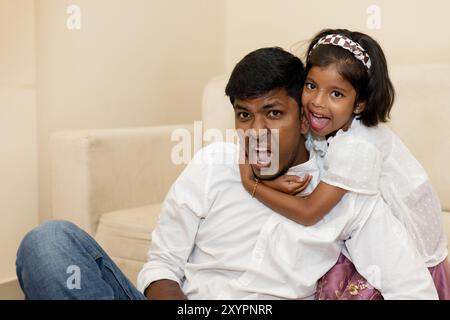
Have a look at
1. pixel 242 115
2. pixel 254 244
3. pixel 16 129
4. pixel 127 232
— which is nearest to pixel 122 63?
pixel 16 129

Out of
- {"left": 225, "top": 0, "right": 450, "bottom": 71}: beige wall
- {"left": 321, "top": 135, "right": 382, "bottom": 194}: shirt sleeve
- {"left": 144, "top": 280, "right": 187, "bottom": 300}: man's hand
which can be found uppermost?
{"left": 225, "top": 0, "right": 450, "bottom": 71}: beige wall

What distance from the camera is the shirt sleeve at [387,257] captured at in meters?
1.13

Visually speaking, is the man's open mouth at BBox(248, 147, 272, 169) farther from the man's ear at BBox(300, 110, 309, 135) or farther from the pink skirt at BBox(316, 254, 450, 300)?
the pink skirt at BBox(316, 254, 450, 300)

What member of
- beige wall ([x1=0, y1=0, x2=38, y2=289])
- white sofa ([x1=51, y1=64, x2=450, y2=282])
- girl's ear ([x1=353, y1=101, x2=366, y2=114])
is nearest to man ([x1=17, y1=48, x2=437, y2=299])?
girl's ear ([x1=353, y1=101, x2=366, y2=114])

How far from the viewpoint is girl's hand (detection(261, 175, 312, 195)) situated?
1260 millimetres

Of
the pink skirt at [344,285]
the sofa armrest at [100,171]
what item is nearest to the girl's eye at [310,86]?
the pink skirt at [344,285]

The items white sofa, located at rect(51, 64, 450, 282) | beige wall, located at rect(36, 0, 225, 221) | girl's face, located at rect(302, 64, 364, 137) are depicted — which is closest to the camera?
girl's face, located at rect(302, 64, 364, 137)

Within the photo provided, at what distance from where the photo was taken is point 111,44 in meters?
2.62

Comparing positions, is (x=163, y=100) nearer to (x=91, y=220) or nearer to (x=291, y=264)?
(x=91, y=220)

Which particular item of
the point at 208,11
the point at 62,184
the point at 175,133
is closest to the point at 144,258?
the point at 62,184

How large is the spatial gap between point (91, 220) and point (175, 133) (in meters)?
0.51

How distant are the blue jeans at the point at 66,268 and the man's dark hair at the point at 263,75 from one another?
427 millimetres

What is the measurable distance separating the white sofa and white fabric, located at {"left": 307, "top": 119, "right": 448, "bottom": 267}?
1.47ft
